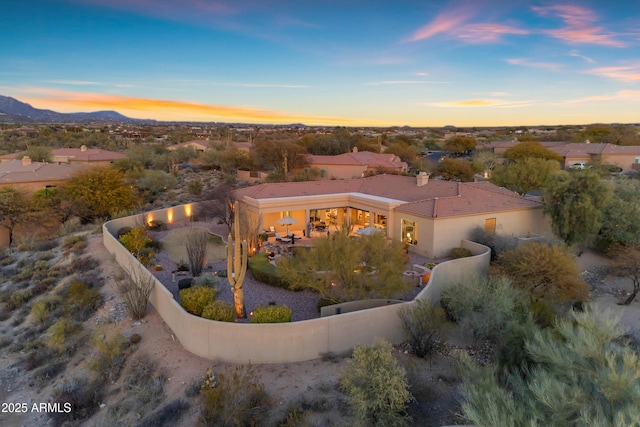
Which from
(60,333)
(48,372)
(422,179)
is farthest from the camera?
(422,179)

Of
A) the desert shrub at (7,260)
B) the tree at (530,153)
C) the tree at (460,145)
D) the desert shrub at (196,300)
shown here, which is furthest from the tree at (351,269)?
the tree at (460,145)

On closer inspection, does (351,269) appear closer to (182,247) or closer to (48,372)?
(48,372)

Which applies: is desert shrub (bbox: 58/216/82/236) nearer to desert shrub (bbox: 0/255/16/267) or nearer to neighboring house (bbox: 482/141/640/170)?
desert shrub (bbox: 0/255/16/267)

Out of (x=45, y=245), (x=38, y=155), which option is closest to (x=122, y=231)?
(x=45, y=245)

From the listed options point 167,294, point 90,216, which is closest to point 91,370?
point 167,294

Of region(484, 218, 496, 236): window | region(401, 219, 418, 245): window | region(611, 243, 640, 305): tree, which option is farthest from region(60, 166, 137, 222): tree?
region(611, 243, 640, 305): tree

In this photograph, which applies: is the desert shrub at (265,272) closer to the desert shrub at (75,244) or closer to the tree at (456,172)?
the desert shrub at (75,244)

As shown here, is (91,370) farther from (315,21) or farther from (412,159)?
(412,159)
